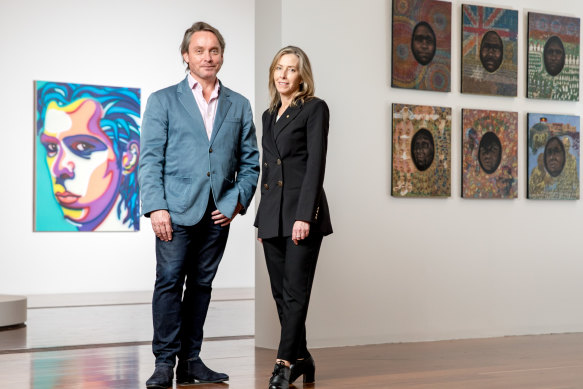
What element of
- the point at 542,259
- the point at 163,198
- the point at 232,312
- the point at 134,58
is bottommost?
the point at 232,312

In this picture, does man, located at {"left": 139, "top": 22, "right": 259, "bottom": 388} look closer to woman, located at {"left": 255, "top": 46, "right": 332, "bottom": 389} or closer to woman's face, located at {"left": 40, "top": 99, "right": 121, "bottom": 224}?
woman, located at {"left": 255, "top": 46, "right": 332, "bottom": 389}

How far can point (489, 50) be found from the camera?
211 inches

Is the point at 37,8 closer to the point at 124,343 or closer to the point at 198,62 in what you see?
the point at 124,343

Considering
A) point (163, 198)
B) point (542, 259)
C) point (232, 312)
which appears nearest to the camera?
point (163, 198)

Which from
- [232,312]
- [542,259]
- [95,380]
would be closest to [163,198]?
[95,380]

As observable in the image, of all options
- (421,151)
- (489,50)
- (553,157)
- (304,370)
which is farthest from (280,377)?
(553,157)

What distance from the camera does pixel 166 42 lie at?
8.89 meters

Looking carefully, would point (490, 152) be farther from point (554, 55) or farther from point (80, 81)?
point (80, 81)

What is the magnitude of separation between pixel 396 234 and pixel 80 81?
15.4ft

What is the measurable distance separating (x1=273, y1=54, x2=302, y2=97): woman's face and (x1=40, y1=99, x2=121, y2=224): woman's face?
17.1 feet

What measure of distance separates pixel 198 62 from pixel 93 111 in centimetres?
527

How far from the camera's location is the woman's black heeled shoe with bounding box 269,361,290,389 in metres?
3.41

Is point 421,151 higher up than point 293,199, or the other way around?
point 421,151

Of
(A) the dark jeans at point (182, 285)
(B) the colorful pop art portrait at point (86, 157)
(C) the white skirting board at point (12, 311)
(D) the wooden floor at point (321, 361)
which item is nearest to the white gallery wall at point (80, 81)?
(B) the colorful pop art portrait at point (86, 157)
